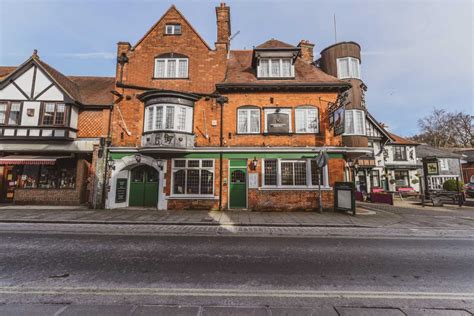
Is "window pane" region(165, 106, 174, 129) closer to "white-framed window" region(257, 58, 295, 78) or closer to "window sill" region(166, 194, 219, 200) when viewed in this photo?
"window sill" region(166, 194, 219, 200)

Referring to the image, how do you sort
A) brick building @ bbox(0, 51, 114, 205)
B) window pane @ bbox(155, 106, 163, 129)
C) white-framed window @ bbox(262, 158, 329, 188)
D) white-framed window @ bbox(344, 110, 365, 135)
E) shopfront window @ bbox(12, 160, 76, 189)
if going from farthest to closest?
1. shopfront window @ bbox(12, 160, 76, 189)
2. white-framed window @ bbox(344, 110, 365, 135)
3. brick building @ bbox(0, 51, 114, 205)
4. white-framed window @ bbox(262, 158, 329, 188)
5. window pane @ bbox(155, 106, 163, 129)

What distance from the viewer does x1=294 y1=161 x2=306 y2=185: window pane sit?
48.9ft

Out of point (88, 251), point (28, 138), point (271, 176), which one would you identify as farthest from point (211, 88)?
point (28, 138)

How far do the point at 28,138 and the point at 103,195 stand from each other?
706 centimetres

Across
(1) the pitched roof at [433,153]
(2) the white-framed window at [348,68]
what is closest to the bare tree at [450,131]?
(1) the pitched roof at [433,153]

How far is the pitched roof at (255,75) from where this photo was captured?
15.5 metres

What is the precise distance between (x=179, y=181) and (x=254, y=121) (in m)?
6.73

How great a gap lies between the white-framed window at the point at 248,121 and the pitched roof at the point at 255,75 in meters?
2.03

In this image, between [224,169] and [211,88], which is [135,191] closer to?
[224,169]

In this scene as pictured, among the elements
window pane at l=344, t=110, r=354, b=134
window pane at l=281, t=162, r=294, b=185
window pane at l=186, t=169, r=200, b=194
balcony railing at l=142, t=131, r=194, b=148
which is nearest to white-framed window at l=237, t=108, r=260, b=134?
window pane at l=281, t=162, r=294, b=185

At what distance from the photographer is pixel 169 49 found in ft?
53.8

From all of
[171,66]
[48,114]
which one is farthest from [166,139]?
[48,114]

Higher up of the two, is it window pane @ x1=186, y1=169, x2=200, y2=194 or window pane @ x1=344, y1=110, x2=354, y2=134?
window pane @ x1=344, y1=110, x2=354, y2=134

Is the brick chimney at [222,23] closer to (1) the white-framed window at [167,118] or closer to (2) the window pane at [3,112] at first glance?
(1) the white-framed window at [167,118]
